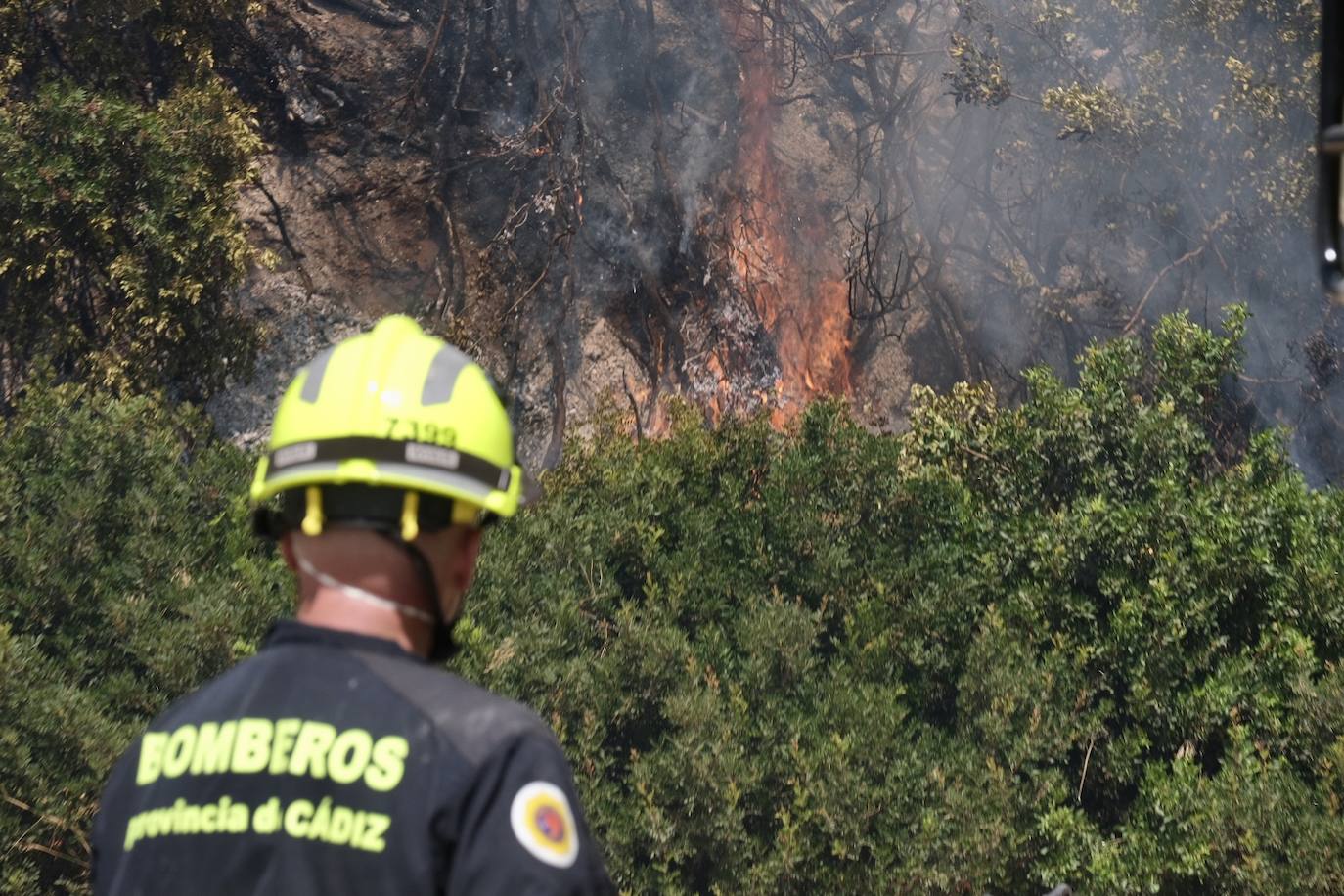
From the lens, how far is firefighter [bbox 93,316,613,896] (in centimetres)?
161

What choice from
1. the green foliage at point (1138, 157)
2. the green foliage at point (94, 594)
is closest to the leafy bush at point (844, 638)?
the green foliage at point (94, 594)

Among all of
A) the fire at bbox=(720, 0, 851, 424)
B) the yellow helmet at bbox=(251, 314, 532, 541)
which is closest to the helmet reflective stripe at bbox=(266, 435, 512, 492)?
the yellow helmet at bbox=(251, 314, 532, 541)

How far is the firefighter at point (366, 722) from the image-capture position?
5.28 feet

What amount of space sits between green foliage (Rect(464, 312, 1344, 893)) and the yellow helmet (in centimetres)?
500

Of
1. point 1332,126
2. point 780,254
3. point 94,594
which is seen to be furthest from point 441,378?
point 780,254

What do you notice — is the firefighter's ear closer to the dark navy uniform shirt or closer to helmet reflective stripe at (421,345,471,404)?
the dark navy uniform shirt

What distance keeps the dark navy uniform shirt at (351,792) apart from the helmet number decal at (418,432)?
0.26 metres

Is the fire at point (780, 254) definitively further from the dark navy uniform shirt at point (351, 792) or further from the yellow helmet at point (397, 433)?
the dark navy uniform shirt at point (351, 792)

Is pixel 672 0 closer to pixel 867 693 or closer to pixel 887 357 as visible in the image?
pixel 887 357

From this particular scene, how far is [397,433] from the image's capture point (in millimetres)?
1801

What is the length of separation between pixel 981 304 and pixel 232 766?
43.8 ft

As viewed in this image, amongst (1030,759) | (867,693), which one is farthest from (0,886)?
(1030,759)

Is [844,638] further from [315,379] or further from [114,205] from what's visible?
[315,379]

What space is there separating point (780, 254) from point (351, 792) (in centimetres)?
1236
